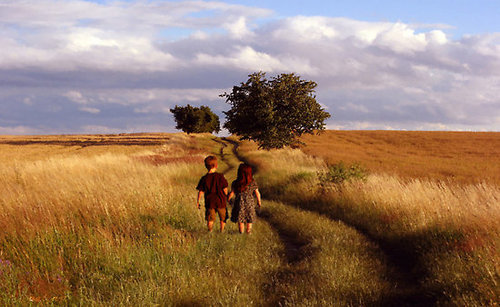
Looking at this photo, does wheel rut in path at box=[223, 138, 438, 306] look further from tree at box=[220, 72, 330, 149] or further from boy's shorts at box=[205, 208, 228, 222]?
tree at box=[220, 72, 330, 149]

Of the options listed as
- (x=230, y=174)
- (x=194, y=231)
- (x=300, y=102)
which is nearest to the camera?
(x=194, y=231)

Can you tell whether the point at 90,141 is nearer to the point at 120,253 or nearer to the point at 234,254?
the point at 234,254

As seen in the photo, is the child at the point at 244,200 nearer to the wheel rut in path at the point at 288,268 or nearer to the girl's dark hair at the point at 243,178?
the girl's dark hair at the point at 243,178

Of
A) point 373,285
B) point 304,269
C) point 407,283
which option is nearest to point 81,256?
point 304,269

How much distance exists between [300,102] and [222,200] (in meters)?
23.1

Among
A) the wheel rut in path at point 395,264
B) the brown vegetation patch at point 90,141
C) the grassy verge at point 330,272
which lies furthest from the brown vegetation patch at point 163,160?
the brown vegetation patch at point 90,141

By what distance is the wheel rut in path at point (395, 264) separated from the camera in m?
5.89

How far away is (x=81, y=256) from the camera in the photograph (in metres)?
6.36

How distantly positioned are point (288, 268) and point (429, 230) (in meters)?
3.94

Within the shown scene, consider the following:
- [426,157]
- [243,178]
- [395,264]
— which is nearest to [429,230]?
[395,264]

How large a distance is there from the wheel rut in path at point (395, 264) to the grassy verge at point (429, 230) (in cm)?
2

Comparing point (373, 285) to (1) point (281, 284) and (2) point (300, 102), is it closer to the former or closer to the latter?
(1) point (281, 284)

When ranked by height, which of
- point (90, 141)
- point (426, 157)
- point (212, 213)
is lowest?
point (212, 213)

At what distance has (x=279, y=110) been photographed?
31.2m
